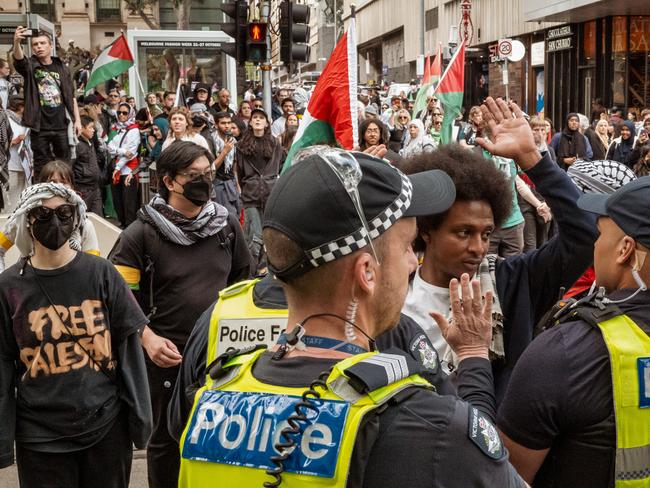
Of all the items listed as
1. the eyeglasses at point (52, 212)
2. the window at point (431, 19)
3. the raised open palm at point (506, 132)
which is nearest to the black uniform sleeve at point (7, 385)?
the eyeglasses at point (52, 212)

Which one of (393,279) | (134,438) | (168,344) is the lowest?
(134,438)

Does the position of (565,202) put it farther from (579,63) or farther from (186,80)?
(579,63)

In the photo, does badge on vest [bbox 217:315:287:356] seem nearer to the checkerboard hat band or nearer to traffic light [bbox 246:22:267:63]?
the checkerboard hat band

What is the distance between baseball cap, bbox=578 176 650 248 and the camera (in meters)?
2.57

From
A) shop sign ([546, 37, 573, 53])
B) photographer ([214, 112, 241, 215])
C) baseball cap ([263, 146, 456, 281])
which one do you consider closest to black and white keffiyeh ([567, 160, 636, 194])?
baseball cap ([263, 146, 456, 281])

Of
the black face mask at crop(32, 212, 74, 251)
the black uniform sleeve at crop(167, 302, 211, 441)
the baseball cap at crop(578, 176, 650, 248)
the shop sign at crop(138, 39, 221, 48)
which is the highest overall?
the shop sign at crop(138, 39, 221, 48)

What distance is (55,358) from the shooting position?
3760 mm

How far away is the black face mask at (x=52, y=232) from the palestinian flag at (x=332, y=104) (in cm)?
265

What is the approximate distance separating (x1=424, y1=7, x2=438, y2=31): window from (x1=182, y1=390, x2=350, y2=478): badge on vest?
52.3m

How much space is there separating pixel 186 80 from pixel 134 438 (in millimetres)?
17467

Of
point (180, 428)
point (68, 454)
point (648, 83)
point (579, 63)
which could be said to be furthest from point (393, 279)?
point (579, 63)

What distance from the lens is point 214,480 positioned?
1.91 m

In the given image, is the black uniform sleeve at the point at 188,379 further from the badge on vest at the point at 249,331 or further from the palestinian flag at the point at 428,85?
the palestinian flag at the point at 428,85

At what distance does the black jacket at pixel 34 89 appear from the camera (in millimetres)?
11531
